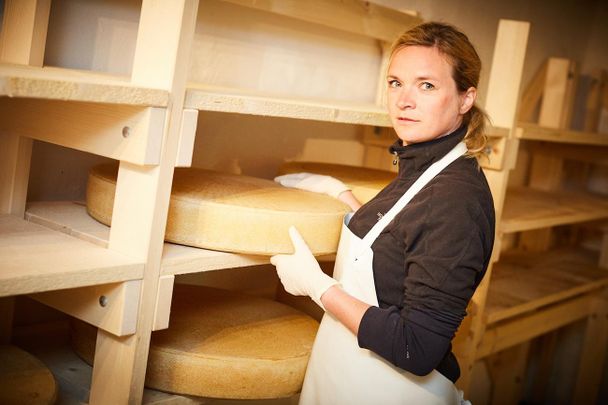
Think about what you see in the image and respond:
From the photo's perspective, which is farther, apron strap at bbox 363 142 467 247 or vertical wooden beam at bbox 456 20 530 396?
vertical wooden beam at bbox 456 20 530 396

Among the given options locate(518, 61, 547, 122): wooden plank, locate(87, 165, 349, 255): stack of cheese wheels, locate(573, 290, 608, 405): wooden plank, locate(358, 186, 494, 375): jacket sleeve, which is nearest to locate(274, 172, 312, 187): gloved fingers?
locate(87, 165, 349, 255): stack of cheese wheels

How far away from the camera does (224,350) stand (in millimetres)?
1789

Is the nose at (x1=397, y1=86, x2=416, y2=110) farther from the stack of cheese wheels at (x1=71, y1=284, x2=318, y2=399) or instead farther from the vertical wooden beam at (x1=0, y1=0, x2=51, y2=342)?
the vertical wooden beam at (x1=0, y1=0, x2=51, y2=342)

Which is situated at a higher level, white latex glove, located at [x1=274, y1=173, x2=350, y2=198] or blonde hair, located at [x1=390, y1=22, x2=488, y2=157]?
blonde hair, located at [x1=390, y1=22, x2=488, y2=157]

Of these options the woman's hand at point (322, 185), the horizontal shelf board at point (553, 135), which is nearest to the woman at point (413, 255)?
the woman's hand at point (322, 185)

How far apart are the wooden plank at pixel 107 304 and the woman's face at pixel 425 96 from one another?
718mm

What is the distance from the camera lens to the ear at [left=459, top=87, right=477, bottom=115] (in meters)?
1.79

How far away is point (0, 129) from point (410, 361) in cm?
110

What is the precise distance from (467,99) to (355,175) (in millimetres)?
700

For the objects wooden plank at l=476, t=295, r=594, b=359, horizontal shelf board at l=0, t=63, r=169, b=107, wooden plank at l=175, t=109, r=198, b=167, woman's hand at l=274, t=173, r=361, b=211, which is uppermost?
horizontal shelf board at l=0, t=63, r=169, b=107

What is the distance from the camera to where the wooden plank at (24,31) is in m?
1.82

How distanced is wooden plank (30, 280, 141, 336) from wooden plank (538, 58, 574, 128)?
275 centimetres

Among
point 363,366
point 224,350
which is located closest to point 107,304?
point 224,350

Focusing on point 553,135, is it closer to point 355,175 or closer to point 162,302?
point 355,175
